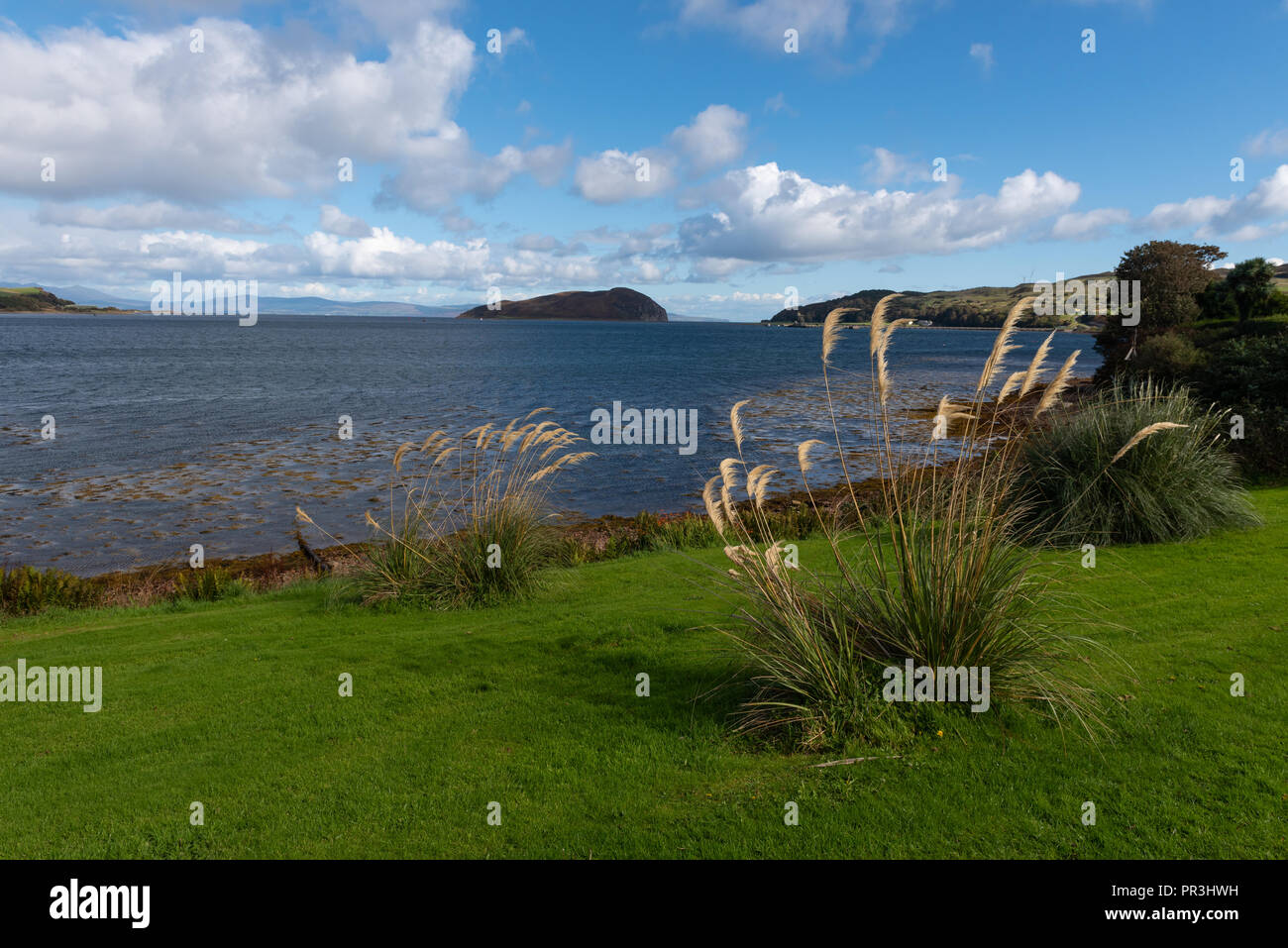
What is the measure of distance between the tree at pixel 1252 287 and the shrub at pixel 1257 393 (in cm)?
1185

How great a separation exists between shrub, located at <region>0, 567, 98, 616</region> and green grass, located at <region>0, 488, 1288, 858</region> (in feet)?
A: 18.7

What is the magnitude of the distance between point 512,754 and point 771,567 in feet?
8.47

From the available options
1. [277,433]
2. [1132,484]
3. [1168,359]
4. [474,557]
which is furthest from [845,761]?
[277,433]

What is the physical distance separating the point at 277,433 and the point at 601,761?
119 feet

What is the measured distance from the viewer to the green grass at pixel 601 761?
4.80 m

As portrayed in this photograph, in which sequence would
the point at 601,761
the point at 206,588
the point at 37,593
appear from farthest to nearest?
A: the point at 206,588
the point at 37,593
the point at 601,761

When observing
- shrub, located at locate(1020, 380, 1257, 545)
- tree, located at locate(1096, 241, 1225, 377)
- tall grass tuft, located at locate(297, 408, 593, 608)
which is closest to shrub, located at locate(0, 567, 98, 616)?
tall grass tuft, located at locate(297, 408, 593, 608)

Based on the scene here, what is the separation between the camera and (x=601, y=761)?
19.2 ft

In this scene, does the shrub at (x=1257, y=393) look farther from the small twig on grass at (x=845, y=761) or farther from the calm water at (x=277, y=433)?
the small twig on grass at (x=845, y=761)

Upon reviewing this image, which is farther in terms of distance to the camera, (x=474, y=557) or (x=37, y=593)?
(x=37, y=593)

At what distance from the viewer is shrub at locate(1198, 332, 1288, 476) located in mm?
17312

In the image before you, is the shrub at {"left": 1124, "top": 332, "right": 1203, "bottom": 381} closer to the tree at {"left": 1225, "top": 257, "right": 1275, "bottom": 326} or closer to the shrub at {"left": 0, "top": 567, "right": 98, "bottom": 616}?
the tree at {"left": 1225, "top": 257, "right": 1275, "bottom": 326}

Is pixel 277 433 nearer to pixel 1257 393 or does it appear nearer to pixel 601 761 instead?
pixel 601 761

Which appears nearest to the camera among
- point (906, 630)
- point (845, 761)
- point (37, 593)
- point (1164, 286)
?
point (845, 761)
